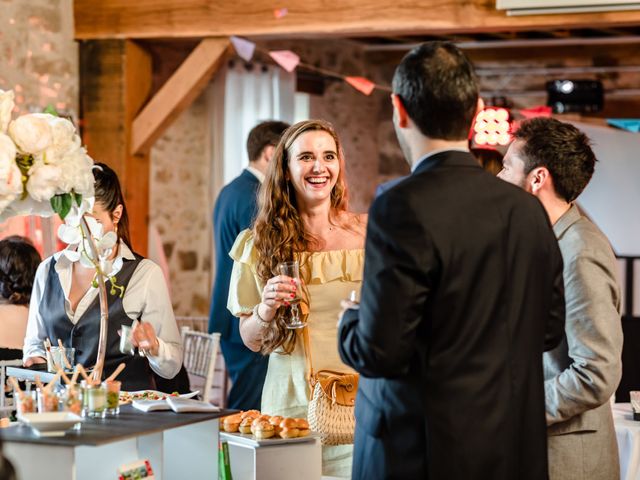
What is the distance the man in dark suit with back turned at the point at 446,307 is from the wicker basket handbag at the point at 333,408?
2.55ft

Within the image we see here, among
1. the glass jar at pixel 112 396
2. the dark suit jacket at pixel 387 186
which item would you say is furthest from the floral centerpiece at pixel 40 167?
the dark suit jacket at pixel 387 186

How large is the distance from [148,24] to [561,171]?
3.89 m

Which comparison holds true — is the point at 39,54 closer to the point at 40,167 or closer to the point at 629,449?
the point at 40,167

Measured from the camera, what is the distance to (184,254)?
8.12 m

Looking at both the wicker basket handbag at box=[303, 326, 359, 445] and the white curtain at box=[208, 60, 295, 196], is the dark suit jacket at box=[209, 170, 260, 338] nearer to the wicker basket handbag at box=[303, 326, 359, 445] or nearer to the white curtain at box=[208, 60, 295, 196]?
the wicker basket handbag at box=[303, 326, 359, 445]

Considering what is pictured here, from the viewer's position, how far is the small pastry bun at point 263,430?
9.07ft

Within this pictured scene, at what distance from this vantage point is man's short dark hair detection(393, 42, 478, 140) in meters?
2.12

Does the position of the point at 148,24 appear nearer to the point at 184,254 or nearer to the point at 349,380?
the point at 184,254

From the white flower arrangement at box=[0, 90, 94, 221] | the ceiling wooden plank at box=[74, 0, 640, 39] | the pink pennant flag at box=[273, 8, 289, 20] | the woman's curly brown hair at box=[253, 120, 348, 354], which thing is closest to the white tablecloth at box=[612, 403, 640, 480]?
the woman's curly brown hair at box=[253, 120, 348, 354]

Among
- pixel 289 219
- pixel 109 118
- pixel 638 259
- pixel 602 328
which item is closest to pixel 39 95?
pixel 109 118

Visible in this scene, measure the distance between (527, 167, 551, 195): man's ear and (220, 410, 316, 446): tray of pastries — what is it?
915 mm

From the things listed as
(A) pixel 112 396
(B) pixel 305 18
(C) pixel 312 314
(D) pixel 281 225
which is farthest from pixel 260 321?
(B) pixel 305 18

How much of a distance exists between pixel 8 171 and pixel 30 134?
11cm

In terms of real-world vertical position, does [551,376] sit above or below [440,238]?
below
